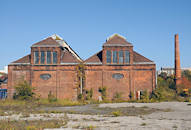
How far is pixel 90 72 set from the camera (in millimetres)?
32781

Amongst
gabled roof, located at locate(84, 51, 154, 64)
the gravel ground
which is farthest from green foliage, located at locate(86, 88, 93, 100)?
the gravel ground

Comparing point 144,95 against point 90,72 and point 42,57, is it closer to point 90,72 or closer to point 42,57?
point 90,72

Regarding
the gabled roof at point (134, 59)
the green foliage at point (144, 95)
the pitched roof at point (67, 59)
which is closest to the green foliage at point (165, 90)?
the green foliage at point (144, 95)

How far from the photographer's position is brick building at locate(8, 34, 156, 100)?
106ft

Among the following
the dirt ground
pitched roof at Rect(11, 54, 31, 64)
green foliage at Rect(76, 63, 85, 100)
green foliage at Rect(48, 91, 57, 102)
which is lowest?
green foliage at Rect(48, 91, 57, 102)

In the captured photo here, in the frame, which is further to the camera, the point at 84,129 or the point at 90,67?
the point at 90,67

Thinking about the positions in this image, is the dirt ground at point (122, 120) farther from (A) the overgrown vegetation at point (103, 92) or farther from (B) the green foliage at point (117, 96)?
(B) the green foliage at point (117, 96)

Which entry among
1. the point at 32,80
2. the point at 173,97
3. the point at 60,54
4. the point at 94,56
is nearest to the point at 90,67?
the point at 94,56

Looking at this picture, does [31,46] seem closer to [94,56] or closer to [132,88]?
[94,56]

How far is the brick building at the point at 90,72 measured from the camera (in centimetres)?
3238

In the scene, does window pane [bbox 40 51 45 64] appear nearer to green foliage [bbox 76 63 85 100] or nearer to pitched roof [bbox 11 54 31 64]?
pitched roof [bbox 11 54 31 64]

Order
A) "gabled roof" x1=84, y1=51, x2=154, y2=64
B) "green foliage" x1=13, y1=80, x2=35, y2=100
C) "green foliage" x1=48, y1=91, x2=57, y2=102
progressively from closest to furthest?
"green foliage" x1=13, y1=80, x2=35, y2=100 < "green foliage" x1=48, y1=91, x2=57, y2=102 < "gabled roof" x1=84, y1=51, x2=154, y2=64

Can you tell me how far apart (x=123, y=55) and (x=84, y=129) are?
73.8 feet

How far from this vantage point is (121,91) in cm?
3238
